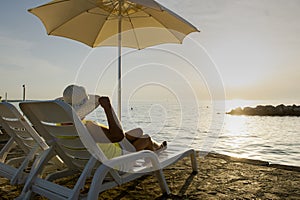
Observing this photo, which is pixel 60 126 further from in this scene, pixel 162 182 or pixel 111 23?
pixel 111 23

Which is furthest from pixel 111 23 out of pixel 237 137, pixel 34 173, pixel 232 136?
pixel 232 136

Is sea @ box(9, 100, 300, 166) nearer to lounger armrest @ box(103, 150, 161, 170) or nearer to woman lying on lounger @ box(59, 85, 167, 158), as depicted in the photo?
woman lying on lounger @ box(59, 85, 167, 158)

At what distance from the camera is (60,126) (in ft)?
6.85

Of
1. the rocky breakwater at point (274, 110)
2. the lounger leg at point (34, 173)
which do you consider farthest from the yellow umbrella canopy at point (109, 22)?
the rocky breakwater at point (274, 110)

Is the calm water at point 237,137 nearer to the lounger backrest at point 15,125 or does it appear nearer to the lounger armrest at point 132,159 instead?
the lounger backrest at point 15,125

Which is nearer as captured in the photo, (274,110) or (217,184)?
(217,184)

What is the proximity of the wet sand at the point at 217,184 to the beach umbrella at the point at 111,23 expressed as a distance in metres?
1.76

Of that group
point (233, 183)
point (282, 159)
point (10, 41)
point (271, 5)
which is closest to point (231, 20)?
point (271, 5)

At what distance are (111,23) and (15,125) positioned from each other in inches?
107

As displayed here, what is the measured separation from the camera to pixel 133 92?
4418 millimetres

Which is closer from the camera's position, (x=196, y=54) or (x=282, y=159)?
(x=196, y=54)

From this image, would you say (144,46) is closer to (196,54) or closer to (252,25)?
(196,54)

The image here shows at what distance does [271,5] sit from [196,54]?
5607 mm

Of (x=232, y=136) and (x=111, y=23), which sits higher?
(x=111, y=23)
